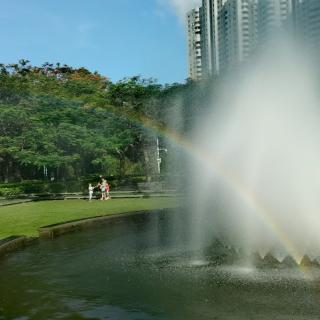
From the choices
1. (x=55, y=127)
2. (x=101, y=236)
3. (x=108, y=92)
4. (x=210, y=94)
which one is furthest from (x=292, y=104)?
(x=108, y=92)

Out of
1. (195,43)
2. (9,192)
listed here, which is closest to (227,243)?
(9,192)

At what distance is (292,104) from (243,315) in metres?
13.7

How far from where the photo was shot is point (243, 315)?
9.09 m

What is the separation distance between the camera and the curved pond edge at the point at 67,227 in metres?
16.5

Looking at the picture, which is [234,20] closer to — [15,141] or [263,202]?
[263,202]

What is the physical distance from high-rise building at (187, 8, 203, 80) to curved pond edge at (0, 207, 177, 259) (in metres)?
22.7

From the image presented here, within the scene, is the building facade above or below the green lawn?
above

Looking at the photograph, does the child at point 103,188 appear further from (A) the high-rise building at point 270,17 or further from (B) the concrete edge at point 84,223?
(A) the high-rise building at point 270,17

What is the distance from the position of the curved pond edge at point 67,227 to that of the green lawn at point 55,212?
614mm

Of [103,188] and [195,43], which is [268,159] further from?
[195,43]

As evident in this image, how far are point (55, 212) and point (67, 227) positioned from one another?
300 inches

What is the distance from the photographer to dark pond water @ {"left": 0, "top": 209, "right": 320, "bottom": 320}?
949 centimetres

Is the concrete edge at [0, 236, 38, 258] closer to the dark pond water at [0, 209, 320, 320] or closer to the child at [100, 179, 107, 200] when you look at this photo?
→ the dark pond water at [0, 209, 320, 320]

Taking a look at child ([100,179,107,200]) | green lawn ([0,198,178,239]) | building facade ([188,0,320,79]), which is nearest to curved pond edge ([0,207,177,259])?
green lawn ([0,198,178,239])
